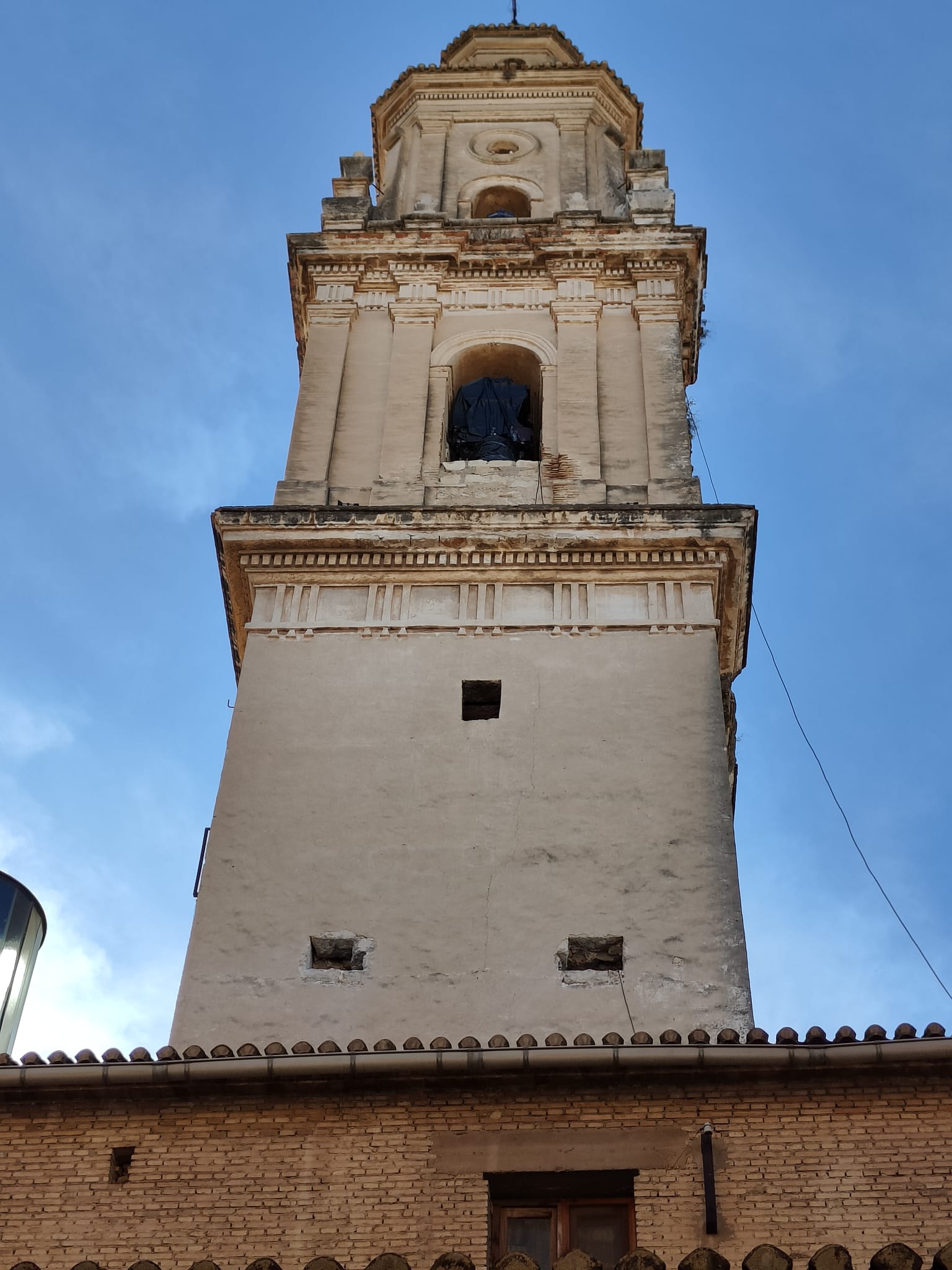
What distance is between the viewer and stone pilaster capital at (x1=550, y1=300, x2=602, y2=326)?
872 inches

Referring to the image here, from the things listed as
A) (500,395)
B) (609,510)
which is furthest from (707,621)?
(500,395)

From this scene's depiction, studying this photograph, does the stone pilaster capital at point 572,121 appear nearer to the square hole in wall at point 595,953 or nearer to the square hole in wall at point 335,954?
the square hole in wall at point 595,953

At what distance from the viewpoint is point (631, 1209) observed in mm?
11883

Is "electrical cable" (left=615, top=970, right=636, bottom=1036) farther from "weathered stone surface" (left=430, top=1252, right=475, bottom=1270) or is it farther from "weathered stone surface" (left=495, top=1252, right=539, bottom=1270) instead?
"weathered stone surface" (left=495, top=1252, right=539, bottom=1270)

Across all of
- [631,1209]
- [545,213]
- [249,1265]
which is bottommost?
[249,1265]

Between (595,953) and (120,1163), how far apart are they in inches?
175

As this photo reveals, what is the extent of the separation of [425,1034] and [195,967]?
1.94 meters

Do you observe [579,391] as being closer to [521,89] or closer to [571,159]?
[571,159]

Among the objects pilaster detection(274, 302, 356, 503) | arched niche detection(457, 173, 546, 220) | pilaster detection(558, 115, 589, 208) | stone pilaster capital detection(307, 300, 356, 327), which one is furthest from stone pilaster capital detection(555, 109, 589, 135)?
stone pilaster capital detection(307, 300, 356, 327)

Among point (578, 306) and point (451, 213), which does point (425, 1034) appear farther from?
point (451, 213)

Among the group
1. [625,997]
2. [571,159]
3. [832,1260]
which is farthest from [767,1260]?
[571,159]

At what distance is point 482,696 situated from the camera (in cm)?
1758

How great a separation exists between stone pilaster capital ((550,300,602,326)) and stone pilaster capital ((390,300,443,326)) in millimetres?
1372

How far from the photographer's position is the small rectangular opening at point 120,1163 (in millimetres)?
12055
